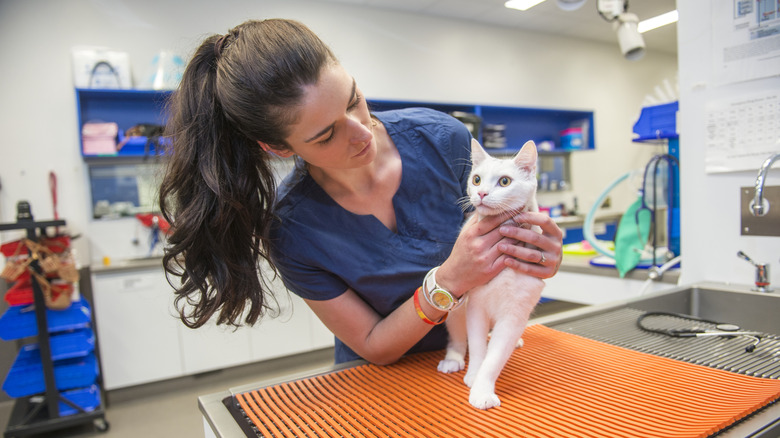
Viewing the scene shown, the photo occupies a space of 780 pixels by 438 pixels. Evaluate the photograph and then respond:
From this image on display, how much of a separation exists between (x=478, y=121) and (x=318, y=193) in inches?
A: 118

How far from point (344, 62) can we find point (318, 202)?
3.16 metres

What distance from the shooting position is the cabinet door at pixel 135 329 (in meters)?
2.63

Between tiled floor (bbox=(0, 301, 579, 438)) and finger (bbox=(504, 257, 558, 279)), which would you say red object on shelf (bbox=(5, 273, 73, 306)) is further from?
finger (bbox=(504, 257, 558, 279))

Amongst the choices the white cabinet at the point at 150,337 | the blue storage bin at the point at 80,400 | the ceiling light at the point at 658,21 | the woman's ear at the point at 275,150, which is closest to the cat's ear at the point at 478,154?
the woman's ear at the point at 275,150

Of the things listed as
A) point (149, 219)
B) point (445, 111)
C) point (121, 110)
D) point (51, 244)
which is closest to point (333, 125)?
point (51, 244)

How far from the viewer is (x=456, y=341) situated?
0.85 m

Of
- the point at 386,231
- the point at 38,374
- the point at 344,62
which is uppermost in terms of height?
the point at 344,62

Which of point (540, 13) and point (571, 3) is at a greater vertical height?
point (540, 13)

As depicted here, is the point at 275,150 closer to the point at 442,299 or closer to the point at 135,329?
the point at 442,299

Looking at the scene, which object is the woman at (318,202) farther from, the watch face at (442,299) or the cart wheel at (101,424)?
the cart wheel at (101,424)

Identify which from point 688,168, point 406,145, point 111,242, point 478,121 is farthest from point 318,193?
point 478,121

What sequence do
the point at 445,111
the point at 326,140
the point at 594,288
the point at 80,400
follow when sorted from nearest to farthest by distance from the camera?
the point at 326,140
the point at 594,288
the point at 80,400
the point at 445,111

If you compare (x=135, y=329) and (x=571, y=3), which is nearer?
(x=135, y=329)

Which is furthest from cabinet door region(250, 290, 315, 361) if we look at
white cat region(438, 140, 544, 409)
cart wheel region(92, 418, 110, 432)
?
white cat region(438, 140, 544, 409)
